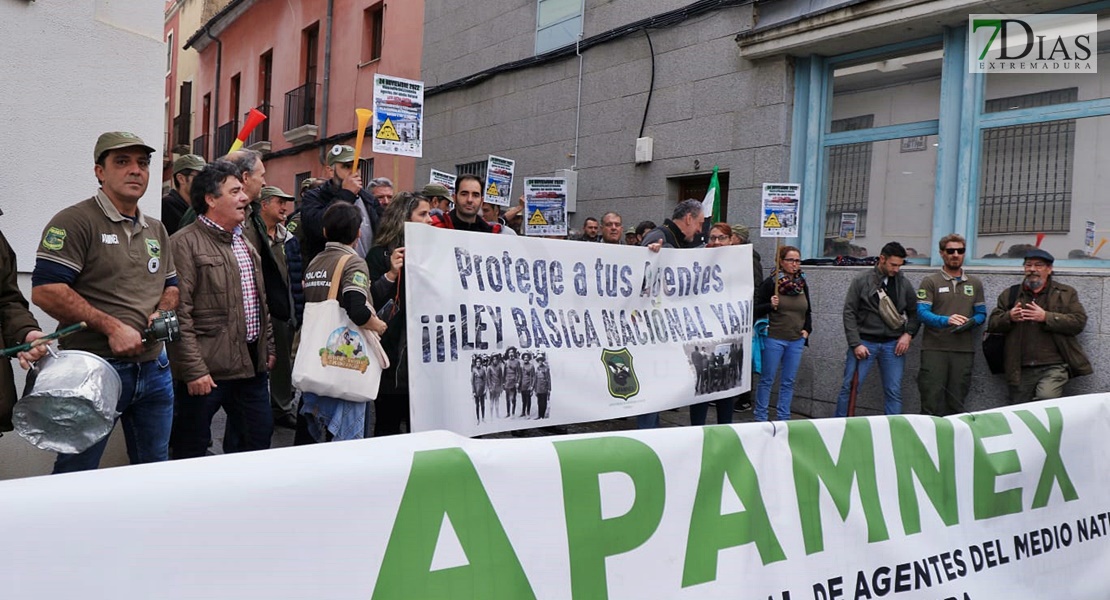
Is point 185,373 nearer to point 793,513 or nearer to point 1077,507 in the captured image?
point 793,513

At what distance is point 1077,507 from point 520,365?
9.10 ft

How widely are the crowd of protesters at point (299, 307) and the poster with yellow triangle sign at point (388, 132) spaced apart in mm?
389

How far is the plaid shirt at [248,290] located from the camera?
13.3 ft

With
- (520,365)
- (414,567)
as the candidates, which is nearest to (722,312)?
(520,365)

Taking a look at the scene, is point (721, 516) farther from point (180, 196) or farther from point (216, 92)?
point (216, 92)

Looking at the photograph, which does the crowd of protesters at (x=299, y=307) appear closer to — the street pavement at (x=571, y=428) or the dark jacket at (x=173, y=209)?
the dark jacket at (x=173, y=209)

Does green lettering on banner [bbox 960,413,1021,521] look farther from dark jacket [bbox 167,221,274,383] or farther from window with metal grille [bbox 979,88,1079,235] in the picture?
window with metal grille [bbox 979,88,1079,235]

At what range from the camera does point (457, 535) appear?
1853 millimetres

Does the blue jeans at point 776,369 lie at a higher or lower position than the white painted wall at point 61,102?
lower

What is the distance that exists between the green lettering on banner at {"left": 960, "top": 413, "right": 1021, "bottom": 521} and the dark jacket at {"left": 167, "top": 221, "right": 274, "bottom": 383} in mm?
3009

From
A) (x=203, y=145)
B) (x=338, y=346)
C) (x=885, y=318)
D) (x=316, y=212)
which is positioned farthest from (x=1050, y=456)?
(x=203, y=145)

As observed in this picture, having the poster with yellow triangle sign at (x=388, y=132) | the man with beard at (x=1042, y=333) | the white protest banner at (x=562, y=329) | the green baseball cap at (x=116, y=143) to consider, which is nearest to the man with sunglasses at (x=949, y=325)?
the man with beard at (x=1042, y=333)

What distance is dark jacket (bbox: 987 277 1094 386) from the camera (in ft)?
21.9

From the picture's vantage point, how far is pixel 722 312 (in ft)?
21.1
